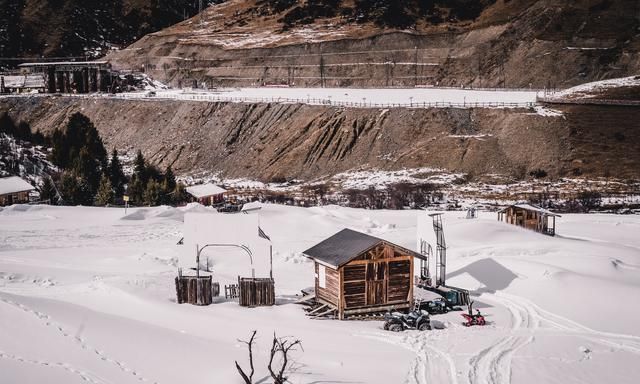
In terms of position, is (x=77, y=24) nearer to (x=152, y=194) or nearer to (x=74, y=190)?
(x=74, y=190)

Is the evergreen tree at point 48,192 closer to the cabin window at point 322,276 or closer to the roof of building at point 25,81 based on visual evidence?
the cabin window at point 322,276

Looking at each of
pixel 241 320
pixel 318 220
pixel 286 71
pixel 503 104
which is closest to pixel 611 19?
pixel 503 104

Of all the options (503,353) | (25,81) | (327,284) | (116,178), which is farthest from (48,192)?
(25,81)

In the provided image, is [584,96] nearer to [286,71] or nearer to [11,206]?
[286,71]

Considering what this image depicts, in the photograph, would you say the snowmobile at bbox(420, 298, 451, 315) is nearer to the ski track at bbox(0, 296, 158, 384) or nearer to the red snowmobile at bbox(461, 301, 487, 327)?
the red snowmobile at bbox(461, 301, 487, 327)

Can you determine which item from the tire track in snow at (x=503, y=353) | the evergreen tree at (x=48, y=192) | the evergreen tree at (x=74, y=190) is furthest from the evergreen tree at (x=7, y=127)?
the tire track in snow at (x=503, y=353)

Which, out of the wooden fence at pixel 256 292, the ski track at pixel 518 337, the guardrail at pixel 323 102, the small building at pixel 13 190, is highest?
the guardrail at pixel 323 102
